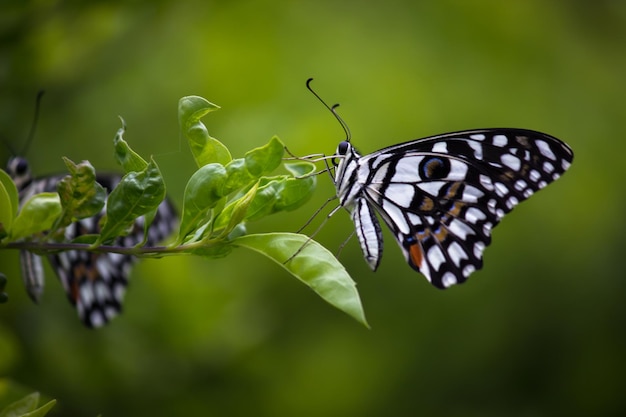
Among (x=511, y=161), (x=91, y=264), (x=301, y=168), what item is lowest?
(x=91, y=264)

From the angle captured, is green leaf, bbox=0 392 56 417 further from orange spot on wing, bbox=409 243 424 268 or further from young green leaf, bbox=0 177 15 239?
orange spot on wing, bbox=409 243 424 268

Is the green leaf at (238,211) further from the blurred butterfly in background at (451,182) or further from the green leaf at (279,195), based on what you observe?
the blurred butterfly in background at (451,182)

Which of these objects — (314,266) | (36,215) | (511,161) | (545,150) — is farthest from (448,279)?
(36,215)

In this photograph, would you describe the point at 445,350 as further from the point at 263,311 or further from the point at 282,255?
the point at 282,255

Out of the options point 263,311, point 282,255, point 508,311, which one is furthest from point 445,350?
point 282,255

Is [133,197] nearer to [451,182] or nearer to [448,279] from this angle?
[448,279]

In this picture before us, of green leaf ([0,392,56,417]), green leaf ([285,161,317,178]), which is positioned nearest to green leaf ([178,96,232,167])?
green leaf ([285,161,317,178])
